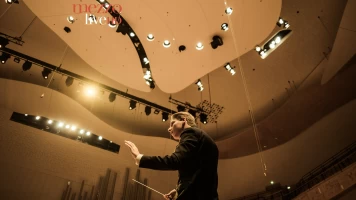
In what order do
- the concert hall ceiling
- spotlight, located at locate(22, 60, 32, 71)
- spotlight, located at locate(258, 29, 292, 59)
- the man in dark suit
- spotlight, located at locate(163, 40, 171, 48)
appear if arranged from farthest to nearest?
spotlight, located at locate(22, 60, 32, 71), spotlight, located at locate(258, 29, 292, 59), spotlight, located at locate(163, 40, 171, 48), the concert hall ceiling, the man in dark suit

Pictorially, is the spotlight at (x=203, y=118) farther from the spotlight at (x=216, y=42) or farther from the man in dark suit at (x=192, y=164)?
the man in dark suit at (x=192, y=164)

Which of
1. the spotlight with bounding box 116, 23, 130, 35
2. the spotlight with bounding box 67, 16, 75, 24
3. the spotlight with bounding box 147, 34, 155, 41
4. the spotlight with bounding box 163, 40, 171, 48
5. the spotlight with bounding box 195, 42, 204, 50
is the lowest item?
the spotlight with bounding box 163, 40, 171, 48

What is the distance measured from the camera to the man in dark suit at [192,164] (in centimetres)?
138

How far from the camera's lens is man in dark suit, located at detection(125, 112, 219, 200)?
138 centimetres

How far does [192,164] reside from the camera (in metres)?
1.47

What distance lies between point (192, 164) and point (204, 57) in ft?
15.3

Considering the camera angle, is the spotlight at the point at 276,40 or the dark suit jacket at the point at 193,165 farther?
the spotlight at the point at 276,40

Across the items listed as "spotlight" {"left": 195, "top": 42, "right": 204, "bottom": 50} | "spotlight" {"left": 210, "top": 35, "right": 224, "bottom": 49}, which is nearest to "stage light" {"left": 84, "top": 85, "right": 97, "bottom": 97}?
"spotlight" {"left": 195, "top": 42, "right": 204, "bottom": 50}

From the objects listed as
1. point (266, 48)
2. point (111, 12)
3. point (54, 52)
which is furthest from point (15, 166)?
point (266, 48)

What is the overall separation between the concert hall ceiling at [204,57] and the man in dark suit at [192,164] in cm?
404

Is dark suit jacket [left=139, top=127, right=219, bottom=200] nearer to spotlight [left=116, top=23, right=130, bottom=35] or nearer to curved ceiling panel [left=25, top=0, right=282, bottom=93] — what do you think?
curved ceiling panel [left=25, top=0, right=282, bottom=93]

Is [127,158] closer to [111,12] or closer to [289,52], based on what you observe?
[111,12]

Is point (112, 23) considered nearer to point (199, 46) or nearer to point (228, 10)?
point (199, 46)

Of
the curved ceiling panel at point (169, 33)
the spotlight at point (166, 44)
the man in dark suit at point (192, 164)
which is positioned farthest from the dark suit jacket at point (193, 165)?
the spotlight at point (166, 44)
